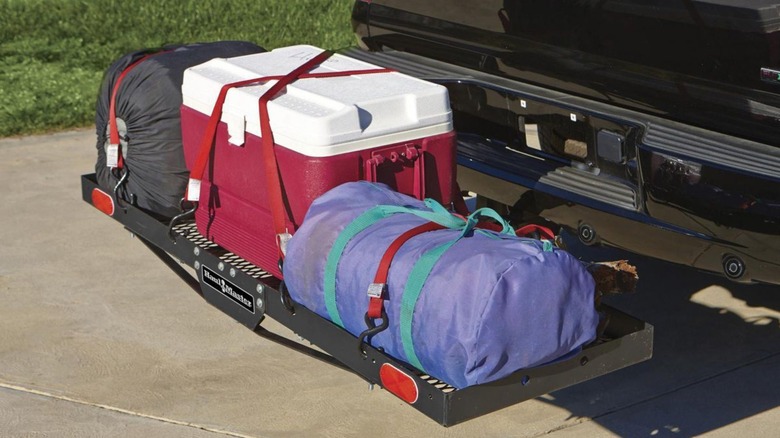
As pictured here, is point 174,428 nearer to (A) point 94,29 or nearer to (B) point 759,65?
(B) point 759,65

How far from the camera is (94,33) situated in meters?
10.1

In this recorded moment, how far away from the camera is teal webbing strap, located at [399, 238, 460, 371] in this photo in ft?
11.0

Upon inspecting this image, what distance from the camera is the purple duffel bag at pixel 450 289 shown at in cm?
321

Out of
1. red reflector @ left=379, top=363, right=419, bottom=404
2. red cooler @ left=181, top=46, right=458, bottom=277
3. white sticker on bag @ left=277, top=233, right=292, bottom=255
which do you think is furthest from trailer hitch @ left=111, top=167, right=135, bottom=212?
red reflector @ left=379, top=363, right=419, bottom=404

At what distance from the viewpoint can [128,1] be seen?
33.5 ft

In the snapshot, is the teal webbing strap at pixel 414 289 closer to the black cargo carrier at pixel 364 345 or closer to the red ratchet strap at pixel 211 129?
the black cargo carrier at pixel 364 345

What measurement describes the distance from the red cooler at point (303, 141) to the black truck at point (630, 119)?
776mm

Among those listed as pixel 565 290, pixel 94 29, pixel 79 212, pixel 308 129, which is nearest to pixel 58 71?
pixel 94 29

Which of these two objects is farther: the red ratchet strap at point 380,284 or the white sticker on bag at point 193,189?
the white sticker on bag at point 193,189

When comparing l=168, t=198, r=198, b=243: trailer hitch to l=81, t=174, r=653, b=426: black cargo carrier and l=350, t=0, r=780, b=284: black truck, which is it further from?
l=350, t=0, r=780, b=284: black truck

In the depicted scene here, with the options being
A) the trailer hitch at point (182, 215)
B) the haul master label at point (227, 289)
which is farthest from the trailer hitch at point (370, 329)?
the trailer hitch at point (182, 215)

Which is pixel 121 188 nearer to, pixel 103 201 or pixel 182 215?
pixel 103 201

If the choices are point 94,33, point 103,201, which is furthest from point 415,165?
point 94,33

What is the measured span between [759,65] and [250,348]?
245cm
